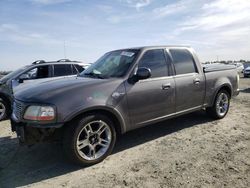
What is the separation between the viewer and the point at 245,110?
25.5 feet

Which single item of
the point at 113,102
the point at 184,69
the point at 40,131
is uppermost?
the point at 184,69

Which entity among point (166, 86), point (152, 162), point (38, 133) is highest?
point (166, 86)

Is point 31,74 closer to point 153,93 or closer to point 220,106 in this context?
point 153,93

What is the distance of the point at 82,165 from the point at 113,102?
1.11 metres

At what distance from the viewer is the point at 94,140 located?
4.34 m

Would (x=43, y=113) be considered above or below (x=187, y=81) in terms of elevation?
below

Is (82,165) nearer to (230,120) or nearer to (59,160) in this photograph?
(59,160)

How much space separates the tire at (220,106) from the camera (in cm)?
659

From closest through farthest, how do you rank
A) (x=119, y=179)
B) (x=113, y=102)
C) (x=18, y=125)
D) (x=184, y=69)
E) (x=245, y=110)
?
(x=119, y=179), (x=18, y=125), (x=113, y=102), (x=184, y=69), (x=245, y=110)

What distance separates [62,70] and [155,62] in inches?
175

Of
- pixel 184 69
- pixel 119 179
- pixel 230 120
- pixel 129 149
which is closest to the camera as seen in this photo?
pixel 119 179

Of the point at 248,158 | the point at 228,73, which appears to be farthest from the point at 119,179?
the point at 228,73

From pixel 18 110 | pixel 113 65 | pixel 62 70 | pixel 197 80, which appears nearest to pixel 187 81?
pixel 197 80

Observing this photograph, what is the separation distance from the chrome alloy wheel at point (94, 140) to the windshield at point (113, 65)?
3.19 feet
